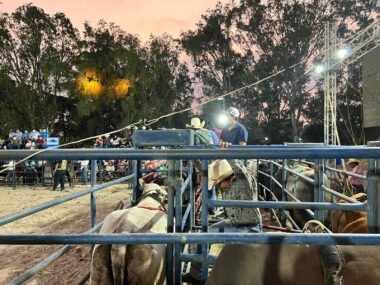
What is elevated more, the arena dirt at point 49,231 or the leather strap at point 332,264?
the leather strap at point 332,264

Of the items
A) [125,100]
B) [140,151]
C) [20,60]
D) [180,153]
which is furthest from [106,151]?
[20,60]

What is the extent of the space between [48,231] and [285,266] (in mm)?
6687

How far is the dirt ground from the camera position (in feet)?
16.2

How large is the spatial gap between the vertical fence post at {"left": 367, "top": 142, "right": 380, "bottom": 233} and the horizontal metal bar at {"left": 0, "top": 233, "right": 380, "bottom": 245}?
0.65m

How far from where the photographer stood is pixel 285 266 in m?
1.88

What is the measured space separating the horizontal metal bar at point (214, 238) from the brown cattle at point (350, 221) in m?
1.53

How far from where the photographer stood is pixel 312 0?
34.4m

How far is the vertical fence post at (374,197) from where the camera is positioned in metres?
2.19

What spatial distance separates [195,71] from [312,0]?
43.3 feet

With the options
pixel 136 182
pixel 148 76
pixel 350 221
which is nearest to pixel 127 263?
pixel 350 221

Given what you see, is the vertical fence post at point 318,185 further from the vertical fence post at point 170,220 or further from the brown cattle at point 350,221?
the vertical fence post at point 170,220

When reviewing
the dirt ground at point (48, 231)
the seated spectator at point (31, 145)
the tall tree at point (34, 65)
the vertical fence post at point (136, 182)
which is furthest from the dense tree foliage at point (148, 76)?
the vertical fence post at point (136, 182)

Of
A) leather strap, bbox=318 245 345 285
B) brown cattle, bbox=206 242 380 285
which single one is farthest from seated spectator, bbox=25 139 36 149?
leather strap, bbox=318 245 345 285

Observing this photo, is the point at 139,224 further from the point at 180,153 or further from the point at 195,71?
the point at 195,71
